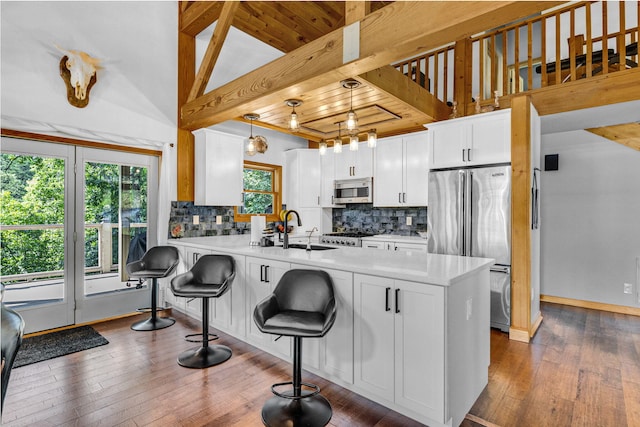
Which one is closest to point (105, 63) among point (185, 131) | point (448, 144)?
point (185, 131)

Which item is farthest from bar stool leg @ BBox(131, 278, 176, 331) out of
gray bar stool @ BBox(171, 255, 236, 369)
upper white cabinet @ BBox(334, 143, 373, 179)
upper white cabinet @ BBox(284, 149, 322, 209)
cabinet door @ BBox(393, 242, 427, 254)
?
upper white cabinet @ BBox(334, 143, 373, 179)

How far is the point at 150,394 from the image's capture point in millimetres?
A: 2367

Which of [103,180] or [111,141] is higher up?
[111,141]

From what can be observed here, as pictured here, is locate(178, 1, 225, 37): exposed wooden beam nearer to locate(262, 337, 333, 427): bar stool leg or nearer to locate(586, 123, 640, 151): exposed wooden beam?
locate(262, 337, 333, 427): bar stool leg

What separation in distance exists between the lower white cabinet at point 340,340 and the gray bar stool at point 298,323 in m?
0.09

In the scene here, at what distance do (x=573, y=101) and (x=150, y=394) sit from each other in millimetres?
4792

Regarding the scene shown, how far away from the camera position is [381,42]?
7.48ft

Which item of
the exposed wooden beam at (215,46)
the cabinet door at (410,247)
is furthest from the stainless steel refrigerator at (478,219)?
the exposed wooden beam at (215,46)

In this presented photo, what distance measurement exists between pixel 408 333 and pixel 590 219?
409 centimetres

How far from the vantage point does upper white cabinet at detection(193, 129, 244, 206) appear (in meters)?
4.53

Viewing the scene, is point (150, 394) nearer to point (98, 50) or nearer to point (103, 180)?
point (103, 180)

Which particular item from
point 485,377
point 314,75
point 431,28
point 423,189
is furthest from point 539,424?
point 423,189

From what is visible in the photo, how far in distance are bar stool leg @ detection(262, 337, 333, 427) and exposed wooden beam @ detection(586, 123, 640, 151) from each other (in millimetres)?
4855

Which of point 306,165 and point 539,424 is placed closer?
point 539,424
